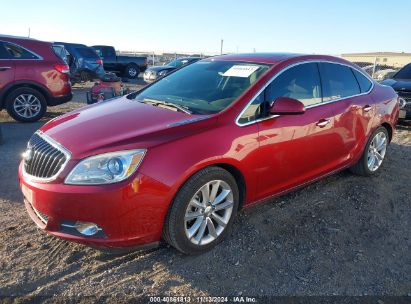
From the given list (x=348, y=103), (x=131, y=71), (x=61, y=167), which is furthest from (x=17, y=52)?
(x=131, y=71)

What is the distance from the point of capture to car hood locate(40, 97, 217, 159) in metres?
2.71

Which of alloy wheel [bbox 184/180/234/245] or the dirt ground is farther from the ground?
alloy wheel [bbox 184/180/234/245]

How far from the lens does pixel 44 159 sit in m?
2.85

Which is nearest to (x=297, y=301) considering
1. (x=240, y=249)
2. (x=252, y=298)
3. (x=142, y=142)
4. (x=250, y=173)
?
(x=252, y=298)

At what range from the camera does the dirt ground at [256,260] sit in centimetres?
272

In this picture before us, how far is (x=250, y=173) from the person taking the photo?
3.24m

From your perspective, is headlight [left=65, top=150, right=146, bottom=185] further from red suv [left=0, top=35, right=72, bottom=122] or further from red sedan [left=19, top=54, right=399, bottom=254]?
red suv [left=0, top=35, right=72, bottom=122]

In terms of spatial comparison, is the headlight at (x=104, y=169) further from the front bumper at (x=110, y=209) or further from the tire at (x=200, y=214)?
the tire at (x=200, y=214)

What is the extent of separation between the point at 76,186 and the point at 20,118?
246 inches

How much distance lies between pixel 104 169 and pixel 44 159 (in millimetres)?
596

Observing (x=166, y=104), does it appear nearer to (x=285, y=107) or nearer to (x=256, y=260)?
(x=285, y=107)

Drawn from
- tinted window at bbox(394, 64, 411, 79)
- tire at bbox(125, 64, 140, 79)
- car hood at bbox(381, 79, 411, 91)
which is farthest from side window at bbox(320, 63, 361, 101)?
tire at bbox(125, 64, 140, 79)

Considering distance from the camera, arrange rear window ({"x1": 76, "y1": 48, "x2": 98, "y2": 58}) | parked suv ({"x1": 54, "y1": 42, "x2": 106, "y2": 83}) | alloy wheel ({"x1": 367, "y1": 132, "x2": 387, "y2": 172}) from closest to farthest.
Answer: alloy wheel ({"x1": 367, "y1": 132, "x2": 387, "y2": 172}) < parked suv ({"x1": 54, "y1": 42, "x2": 106, "y2": 83}) < rear window ({"x1": 76, "y1": 48, "x2": 98, "y2": 58})

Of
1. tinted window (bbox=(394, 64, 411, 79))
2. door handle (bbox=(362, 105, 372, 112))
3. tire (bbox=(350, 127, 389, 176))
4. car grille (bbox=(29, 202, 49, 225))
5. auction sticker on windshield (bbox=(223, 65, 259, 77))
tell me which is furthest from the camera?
tinted window (bbox=(394, 64, 411, 79))
